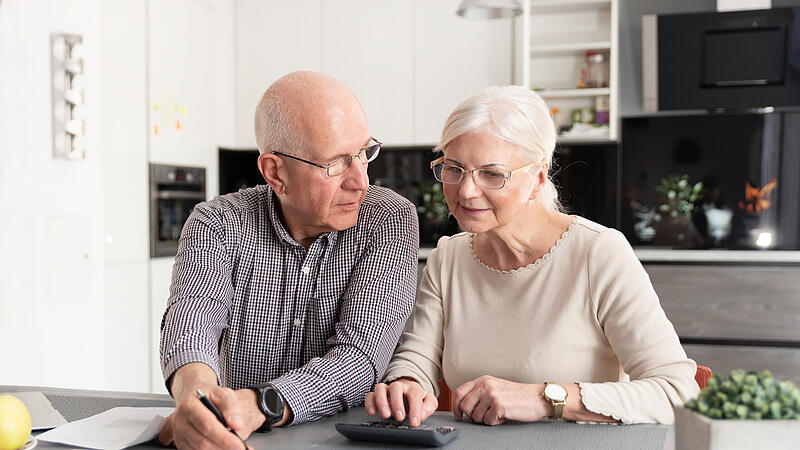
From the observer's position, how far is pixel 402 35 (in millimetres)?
4871

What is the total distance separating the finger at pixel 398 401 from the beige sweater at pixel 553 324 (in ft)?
0.90

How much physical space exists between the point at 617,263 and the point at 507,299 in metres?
0.24

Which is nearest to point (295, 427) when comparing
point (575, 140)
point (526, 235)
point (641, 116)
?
point (526, 235)

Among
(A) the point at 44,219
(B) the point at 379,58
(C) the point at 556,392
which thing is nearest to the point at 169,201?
(A) the point at 44,219

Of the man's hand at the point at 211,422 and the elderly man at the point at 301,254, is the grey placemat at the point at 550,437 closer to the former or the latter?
the man's hand at the point at 211,422

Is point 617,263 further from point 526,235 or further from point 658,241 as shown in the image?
point 658,241

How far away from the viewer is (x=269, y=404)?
4.34ft

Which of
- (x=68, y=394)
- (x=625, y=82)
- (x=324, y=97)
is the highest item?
(x=625, y=82)

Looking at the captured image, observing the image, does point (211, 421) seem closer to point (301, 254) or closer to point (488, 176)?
point (301, 254)

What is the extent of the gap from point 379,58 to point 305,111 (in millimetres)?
3314

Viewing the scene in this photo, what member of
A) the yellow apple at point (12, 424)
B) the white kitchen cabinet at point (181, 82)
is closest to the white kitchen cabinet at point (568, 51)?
the white kitchen cabinet at point (181, 82)

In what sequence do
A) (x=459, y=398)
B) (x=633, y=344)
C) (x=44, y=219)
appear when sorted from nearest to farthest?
1. (x=459, y=398)
2. (x=633, y=344)
3. (x=44, y=219)

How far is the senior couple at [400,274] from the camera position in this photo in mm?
1593

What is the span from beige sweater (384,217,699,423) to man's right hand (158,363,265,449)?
419 millimetres
